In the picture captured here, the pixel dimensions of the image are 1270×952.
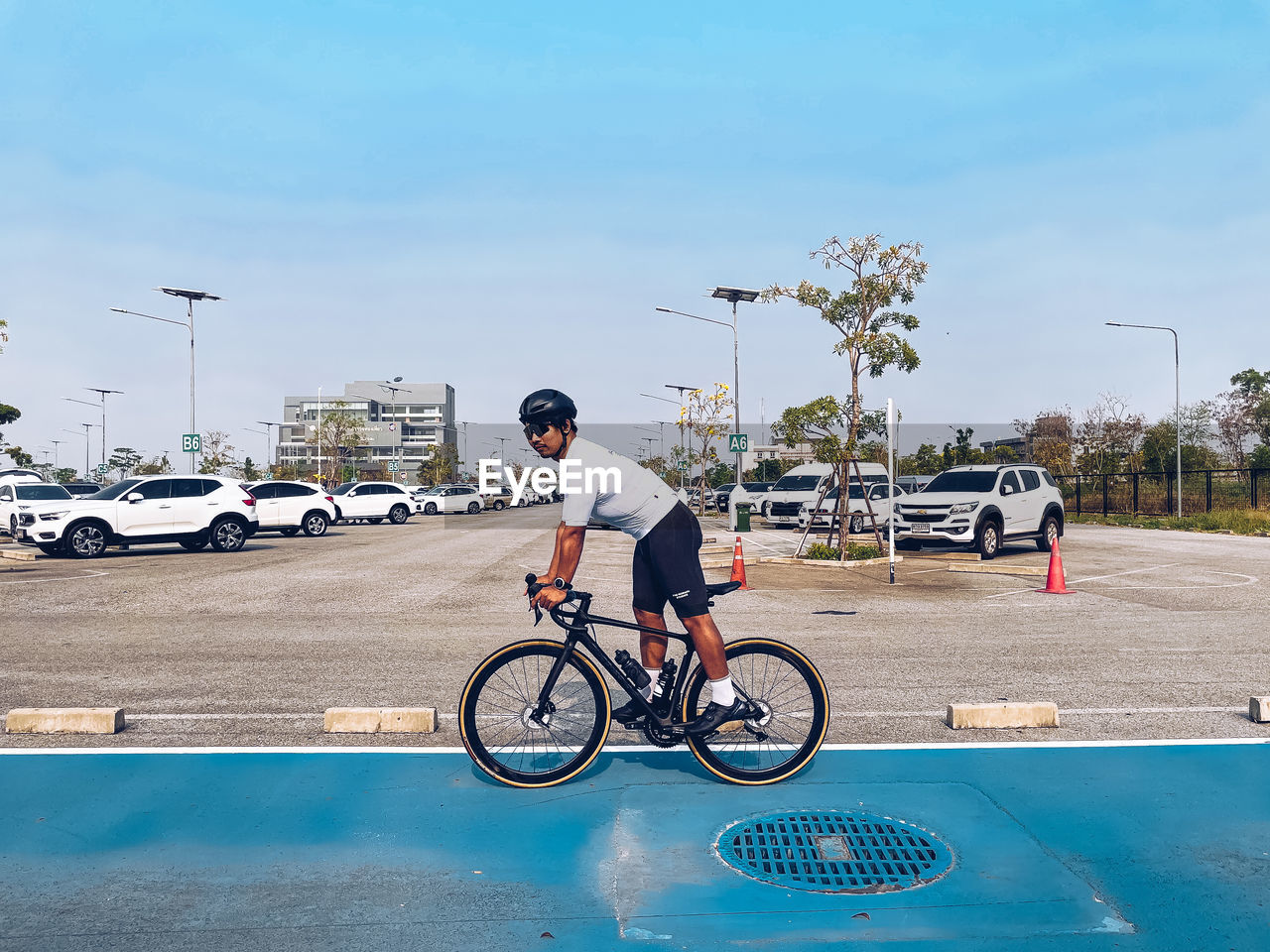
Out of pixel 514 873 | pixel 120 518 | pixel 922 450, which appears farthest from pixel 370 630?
pixel 922 450

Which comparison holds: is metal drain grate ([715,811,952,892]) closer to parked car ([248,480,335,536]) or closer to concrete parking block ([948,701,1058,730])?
concrete parking block ([948,701,1058,730])

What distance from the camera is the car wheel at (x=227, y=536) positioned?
76.0 feet

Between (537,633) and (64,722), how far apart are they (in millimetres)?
5215

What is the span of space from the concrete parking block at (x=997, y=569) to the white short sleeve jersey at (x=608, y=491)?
44.2 ft

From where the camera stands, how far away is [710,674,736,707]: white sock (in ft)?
16.3

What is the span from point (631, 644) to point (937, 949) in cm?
662

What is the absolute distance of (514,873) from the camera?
13.0 feet

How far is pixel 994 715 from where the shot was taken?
6.24 metres

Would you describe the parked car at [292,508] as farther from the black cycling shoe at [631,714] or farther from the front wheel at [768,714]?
the front wheel at [768,714]

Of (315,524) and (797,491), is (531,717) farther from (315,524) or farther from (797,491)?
(797,491)

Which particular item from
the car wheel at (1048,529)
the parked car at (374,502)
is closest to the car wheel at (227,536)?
the parked car at (374,502)

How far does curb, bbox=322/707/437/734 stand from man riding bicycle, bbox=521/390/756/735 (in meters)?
1.84

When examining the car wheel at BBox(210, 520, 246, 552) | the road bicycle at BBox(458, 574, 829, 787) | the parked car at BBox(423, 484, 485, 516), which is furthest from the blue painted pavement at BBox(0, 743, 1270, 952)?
the parked car at BBox(423, 484, 485, 516)

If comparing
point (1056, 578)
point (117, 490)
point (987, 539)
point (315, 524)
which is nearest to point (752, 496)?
point (315, 524)
